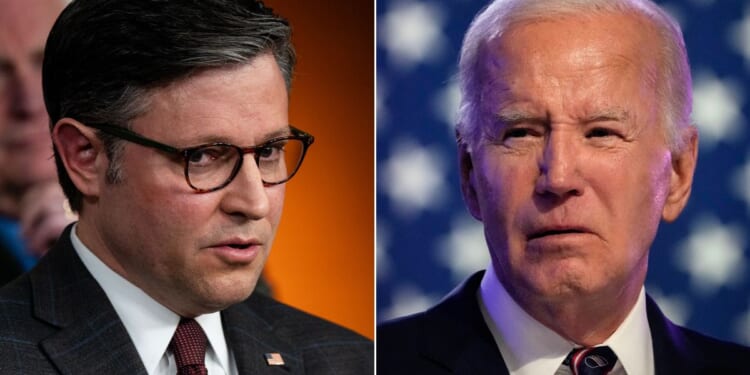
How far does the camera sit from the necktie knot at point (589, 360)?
2822 millimetres

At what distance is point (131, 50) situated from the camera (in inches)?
97.0

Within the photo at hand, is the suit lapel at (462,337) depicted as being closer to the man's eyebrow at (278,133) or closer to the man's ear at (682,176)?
the man's ear at (682,176)

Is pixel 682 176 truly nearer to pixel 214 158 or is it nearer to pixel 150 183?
pixel 214 158

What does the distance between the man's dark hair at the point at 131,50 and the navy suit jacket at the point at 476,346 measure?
106 centimetres

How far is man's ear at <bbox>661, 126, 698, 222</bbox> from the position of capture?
287cm

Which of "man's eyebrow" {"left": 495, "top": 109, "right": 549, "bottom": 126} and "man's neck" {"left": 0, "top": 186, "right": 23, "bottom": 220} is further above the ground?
"man's neck" {"left": 0, "top": 186, "right": 23, "bottom": 220}

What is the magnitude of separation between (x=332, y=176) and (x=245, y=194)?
2.92 feet

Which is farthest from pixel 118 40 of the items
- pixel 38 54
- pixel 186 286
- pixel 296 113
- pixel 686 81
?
pixel 686 81

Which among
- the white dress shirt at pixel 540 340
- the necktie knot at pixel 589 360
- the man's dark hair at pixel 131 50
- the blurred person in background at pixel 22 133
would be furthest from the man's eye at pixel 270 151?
the necktie knot at pixel 589 360

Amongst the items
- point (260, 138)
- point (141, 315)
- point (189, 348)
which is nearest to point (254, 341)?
point (189, 348)

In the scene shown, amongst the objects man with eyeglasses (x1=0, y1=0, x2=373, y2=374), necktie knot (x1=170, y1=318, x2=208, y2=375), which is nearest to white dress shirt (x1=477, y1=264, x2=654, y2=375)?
man with eyeglasses (x1=0, y1=0, x2=373, y2=374)

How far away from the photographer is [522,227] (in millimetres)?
2779

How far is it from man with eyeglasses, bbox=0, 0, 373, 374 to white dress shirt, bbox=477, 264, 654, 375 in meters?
0.77

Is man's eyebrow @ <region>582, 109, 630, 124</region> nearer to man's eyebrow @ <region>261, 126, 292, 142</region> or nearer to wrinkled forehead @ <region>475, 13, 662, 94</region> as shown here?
wrinkled forehead @ <region>475, 13, 662, 94</region>
